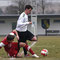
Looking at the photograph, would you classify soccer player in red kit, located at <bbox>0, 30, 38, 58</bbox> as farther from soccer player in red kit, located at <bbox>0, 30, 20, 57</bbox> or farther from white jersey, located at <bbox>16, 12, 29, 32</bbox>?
white jersey, located at <bbox>16, 12, 29, 32</bbox>

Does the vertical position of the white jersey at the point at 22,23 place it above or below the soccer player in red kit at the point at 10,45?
above

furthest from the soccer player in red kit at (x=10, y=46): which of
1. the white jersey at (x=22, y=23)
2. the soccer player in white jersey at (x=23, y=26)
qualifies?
the white jersey at (x=22, y=23)

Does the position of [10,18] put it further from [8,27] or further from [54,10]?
[54,10]

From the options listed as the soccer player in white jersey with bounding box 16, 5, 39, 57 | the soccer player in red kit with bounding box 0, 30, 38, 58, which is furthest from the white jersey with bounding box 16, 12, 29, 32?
the soccer player in red kit with bounding box 0, 30, 38, 58

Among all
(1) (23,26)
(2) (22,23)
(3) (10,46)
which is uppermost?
(2) (22,23)

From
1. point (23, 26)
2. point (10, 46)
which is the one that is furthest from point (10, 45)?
point (23, 26)

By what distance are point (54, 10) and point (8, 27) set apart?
49.7ft

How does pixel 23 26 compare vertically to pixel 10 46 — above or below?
above

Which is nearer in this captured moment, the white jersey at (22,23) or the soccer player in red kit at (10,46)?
the soccer player in red kit at (10,46)

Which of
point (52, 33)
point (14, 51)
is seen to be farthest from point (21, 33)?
point (52, 33)

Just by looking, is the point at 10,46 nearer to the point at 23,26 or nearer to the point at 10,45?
the point at 10,45

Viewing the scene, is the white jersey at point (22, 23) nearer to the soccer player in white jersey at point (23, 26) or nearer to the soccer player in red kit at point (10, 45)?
the soccer player in white jersey at point (23, 26)

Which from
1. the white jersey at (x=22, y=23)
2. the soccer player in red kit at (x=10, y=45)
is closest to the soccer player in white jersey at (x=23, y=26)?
the white jersey at (x=22, y=23)

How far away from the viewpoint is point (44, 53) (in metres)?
7.55
